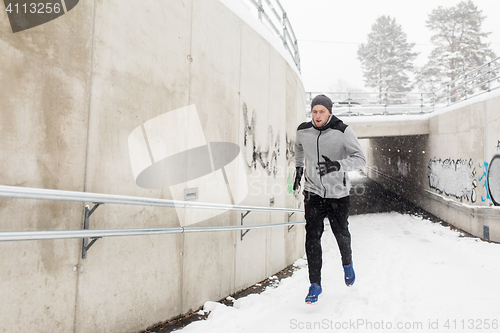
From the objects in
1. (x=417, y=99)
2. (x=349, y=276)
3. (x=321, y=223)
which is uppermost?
(x=417, y=99)

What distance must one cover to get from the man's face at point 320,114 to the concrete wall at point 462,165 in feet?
22.4

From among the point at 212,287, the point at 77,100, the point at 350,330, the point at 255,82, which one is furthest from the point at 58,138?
the point at 255,82

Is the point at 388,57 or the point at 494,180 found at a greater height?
the point at 388,57

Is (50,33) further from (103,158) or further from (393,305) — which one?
(393,305)

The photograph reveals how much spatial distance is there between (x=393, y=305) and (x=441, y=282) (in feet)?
4.06

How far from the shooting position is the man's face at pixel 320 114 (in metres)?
2.91

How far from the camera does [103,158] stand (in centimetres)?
216

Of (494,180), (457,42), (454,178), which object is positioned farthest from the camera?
(457,42)

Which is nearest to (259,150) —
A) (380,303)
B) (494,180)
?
(380,303)

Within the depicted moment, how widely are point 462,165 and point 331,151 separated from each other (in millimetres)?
8278

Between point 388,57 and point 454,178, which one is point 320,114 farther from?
point 388,57

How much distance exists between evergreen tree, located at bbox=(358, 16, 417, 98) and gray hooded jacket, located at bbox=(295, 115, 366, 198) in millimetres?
35420

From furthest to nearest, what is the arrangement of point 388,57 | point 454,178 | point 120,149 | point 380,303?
point 388,57 → point 454,178 → point 380,303 → point 120,149

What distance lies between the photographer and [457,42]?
26.5m
